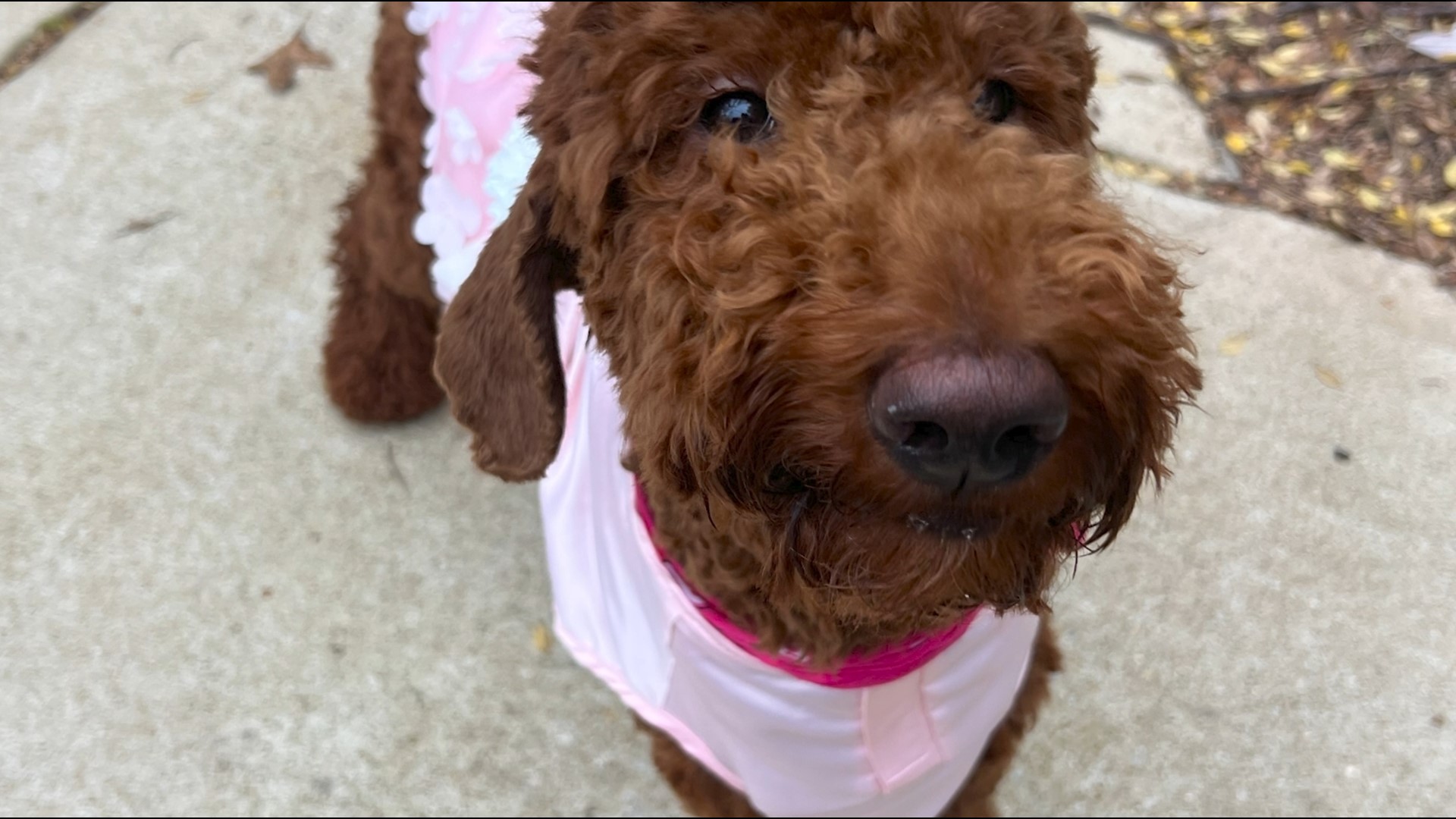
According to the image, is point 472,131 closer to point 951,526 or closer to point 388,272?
point 388,272

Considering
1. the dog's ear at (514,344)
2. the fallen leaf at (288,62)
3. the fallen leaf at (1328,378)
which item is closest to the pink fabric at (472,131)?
the dog's ear at (514,344)

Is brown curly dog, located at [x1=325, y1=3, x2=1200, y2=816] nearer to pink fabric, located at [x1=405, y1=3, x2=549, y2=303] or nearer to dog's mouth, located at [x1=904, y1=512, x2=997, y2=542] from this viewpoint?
dog's mouth, located at [x1=904, y1=512, x2=997, y2=542]

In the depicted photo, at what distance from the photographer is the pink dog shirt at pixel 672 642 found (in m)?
1.79

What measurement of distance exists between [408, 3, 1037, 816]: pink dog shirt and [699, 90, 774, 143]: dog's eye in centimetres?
46

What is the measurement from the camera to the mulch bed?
4.36 ft

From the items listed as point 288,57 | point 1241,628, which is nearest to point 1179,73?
point 1241,628

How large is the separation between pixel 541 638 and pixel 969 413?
75.0 inches

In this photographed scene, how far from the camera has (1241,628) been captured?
2238 millimetres

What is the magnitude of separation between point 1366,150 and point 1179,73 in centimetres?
180

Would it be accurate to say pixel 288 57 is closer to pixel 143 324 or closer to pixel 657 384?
pixel 143 324

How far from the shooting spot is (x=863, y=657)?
5.68 feet

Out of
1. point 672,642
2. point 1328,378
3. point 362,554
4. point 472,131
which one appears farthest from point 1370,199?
point 362,554

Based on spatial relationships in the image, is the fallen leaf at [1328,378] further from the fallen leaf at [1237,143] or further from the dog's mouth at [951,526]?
the dog's mouth at [951,526]

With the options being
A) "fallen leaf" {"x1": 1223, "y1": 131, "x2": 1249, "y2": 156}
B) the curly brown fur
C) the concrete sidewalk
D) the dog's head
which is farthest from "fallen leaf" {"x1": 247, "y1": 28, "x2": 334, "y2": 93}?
"fallen leaf" {"x1": 1223, "y1": 131, "x2": 1249, "y2": 156}
